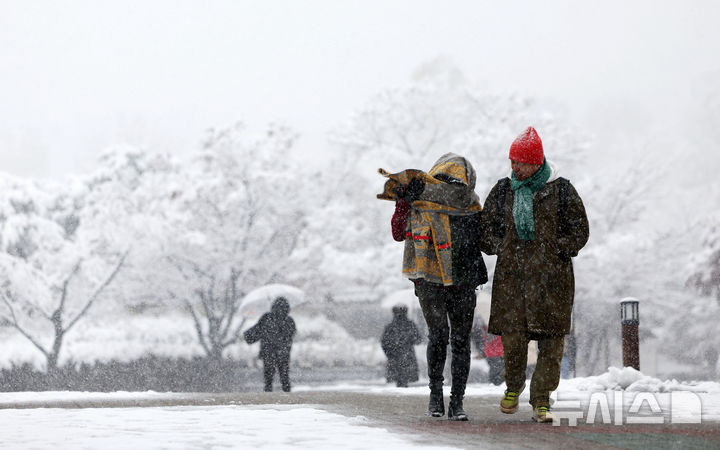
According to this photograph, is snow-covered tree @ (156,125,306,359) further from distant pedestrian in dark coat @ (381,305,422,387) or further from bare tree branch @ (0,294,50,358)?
distant pedestrian in dark coat @ (381,305,422,387)

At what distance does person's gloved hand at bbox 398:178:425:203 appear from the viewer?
20.4ft

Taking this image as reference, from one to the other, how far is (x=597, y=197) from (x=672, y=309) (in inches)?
202

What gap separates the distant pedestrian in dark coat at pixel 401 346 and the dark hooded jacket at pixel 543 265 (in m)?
9.57

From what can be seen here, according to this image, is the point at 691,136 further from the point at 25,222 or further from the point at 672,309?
the point at 25,222

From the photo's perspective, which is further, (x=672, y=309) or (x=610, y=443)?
(x=672, y=309)

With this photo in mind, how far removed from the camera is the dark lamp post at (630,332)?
11.5 meters

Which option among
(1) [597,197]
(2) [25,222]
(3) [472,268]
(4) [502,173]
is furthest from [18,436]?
(1) [597,197]

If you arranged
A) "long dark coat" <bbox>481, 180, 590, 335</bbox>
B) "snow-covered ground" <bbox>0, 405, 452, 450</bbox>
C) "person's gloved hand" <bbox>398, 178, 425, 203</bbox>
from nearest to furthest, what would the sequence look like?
"snow-covered ground" <bbox>0, 405, 452, 450</bbox>, "long dark coat" <bbox>481, 180, 590, 335</bbox>, "person's gloved hand" <bbox>398, 178, 425, 203</bbox>

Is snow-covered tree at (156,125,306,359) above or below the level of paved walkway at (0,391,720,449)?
above

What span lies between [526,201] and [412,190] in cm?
74

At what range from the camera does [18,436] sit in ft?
16.1

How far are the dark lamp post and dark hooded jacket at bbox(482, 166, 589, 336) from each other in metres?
5.99

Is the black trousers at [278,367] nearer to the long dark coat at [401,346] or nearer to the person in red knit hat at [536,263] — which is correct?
the long dark coat at [401,346]

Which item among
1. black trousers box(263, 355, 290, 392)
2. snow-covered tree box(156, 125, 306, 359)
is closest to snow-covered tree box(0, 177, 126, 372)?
snow-covered tree box(156, 125, 306, 359)
